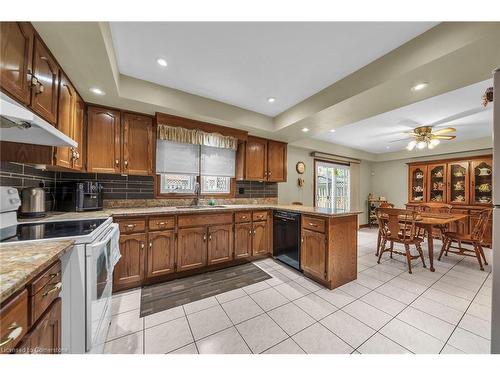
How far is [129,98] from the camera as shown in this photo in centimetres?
212

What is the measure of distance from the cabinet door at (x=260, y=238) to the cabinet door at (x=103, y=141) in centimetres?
210

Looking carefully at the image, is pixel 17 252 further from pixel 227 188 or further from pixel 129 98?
pixel 227 188

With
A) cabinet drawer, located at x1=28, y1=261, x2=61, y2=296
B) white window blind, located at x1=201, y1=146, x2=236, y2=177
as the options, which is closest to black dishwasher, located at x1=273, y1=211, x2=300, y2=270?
white window blind, located at x1=201, y1=146, x2=236, y2=177

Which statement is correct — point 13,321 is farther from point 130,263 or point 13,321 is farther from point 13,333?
point 130,263

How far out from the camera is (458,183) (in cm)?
462

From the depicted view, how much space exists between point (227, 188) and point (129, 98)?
1951mm

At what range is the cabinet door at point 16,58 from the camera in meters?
1.00

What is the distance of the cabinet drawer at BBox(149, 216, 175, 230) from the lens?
2252 millimetres

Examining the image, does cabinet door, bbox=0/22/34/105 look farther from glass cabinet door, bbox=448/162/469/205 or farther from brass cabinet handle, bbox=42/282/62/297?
glass cabinet door, bbox=448/162/469/205

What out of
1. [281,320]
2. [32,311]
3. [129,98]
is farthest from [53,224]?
[281,320]

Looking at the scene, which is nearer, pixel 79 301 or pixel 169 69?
pixel 79 301

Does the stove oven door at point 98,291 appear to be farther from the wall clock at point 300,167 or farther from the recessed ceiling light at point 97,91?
the wall clock at point 300,167

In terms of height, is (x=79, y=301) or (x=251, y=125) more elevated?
(x=251, y=125)

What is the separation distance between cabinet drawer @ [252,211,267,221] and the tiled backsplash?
0.64 m
